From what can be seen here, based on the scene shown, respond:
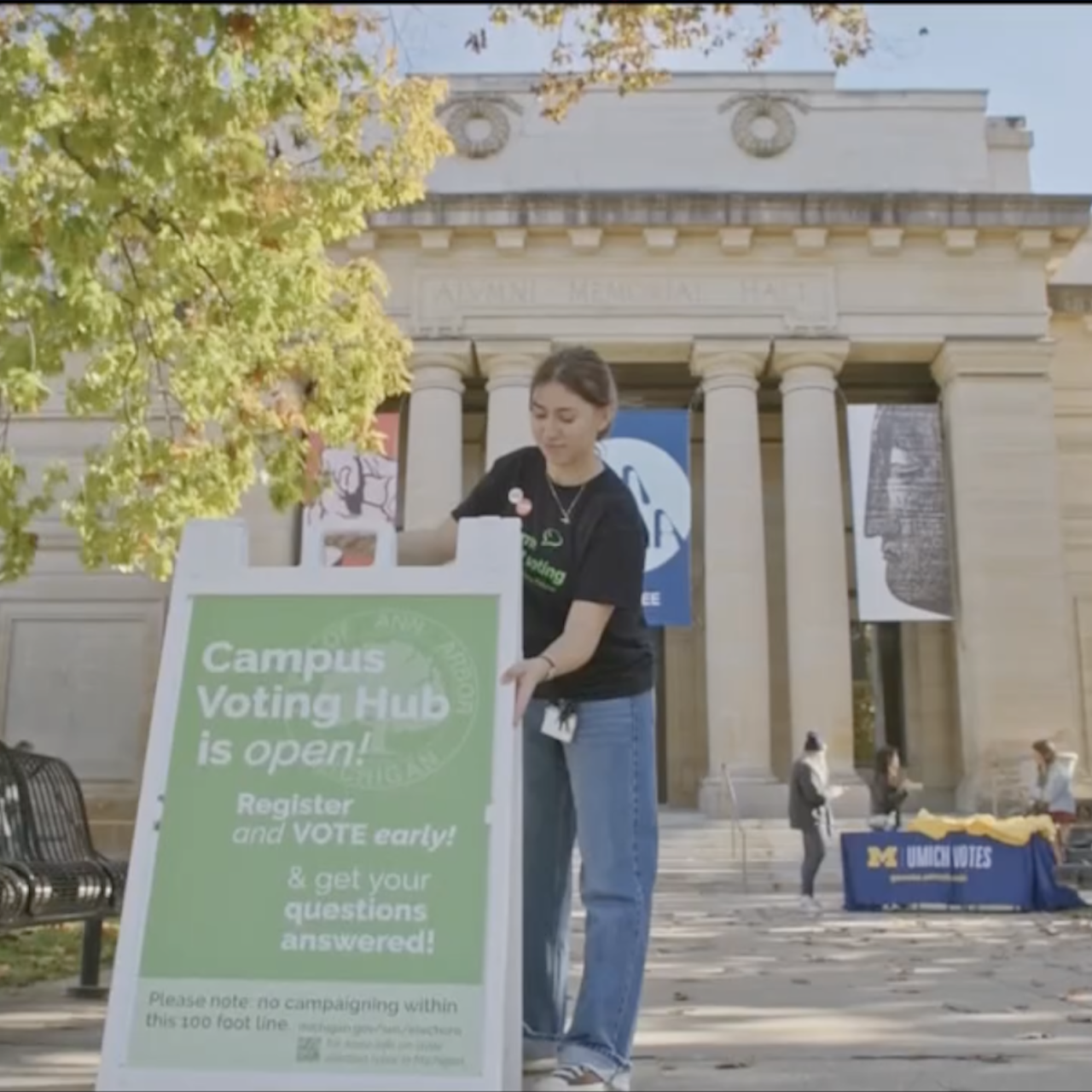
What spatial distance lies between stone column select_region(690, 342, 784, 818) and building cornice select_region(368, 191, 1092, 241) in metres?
2.40

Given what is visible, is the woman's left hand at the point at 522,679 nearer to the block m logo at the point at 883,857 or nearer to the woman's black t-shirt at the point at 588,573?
the woman's black t-shirt at the point at 588,573

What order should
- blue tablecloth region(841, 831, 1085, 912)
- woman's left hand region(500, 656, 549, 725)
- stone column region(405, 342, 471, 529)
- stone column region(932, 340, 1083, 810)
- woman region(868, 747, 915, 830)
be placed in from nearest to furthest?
1. woman's left hand region(500, 656, 549, 725)
2. blue tablecloth region(841, 831, 1085, 912)
3. woman region(868, 747, 915, 830)
4. stone column region(932, 340, 1083, 810)
5. stone column region(405, 342, 471, 529)

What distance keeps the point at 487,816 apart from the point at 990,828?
10759mm

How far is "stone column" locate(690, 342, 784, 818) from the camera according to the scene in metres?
21.9

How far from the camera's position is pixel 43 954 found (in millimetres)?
8312

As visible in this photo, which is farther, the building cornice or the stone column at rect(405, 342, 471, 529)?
the building cornice

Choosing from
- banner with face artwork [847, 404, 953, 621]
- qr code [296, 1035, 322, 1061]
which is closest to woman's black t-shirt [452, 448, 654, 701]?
qr code [296, 1035, 322, 1061]

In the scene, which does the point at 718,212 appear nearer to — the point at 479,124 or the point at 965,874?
the point at 479,124

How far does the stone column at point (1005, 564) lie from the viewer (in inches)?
871

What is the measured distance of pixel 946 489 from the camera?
2378 cm

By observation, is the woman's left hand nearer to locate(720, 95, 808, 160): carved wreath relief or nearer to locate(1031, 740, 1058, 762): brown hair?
locate(1031, 740, 1058, 762): brown hair

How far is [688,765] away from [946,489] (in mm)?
7050

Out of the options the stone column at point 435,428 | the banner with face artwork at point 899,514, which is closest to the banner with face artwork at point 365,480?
the stone column at point 435,428

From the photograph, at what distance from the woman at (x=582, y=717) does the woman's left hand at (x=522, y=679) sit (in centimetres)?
9
